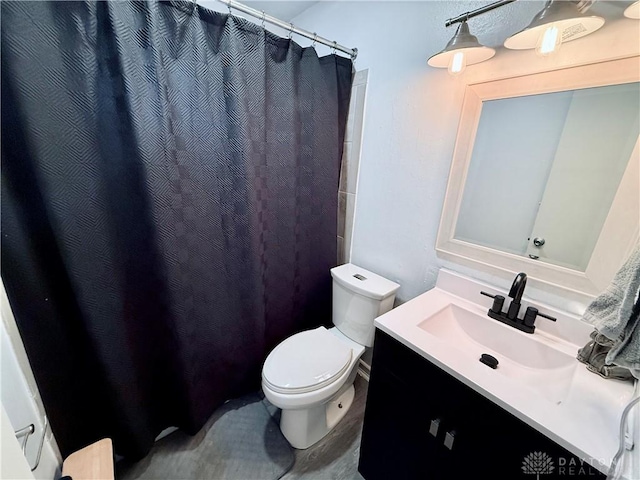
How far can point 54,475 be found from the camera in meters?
0.82

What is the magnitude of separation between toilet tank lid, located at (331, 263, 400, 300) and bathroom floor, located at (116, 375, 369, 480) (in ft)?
2.49

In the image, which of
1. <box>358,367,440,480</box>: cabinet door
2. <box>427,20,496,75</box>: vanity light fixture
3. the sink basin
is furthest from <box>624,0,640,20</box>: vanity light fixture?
<box>358,367,440,480</box>: cabinet door

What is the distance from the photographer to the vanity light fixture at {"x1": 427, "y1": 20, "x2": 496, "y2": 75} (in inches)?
34.9

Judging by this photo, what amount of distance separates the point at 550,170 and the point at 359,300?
0.94 m

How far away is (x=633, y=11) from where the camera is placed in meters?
0.68

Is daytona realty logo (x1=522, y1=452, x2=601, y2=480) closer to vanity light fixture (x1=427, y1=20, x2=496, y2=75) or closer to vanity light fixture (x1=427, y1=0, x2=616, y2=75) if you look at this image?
vanity light fixture (x1=427, y1=0, x2=616, y2=75)

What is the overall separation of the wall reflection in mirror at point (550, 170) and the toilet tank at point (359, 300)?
1.53 feet

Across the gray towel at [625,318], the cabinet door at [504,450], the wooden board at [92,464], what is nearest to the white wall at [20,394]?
the wooden board at [92,464]

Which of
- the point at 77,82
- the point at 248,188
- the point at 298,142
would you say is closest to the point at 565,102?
the point at 298,142

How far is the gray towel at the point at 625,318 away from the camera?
0.58 metres

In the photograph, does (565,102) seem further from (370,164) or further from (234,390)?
(234,390)

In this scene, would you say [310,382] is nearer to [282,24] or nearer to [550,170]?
[550,170]

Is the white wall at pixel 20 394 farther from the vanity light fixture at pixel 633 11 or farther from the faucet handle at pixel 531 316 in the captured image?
the vanity light fixture at pixel 633 11

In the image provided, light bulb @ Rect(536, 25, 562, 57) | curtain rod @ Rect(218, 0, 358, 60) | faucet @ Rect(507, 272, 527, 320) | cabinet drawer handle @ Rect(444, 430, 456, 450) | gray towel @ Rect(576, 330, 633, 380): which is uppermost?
curtain rod @ Rect(218, 0, 358, 60)
